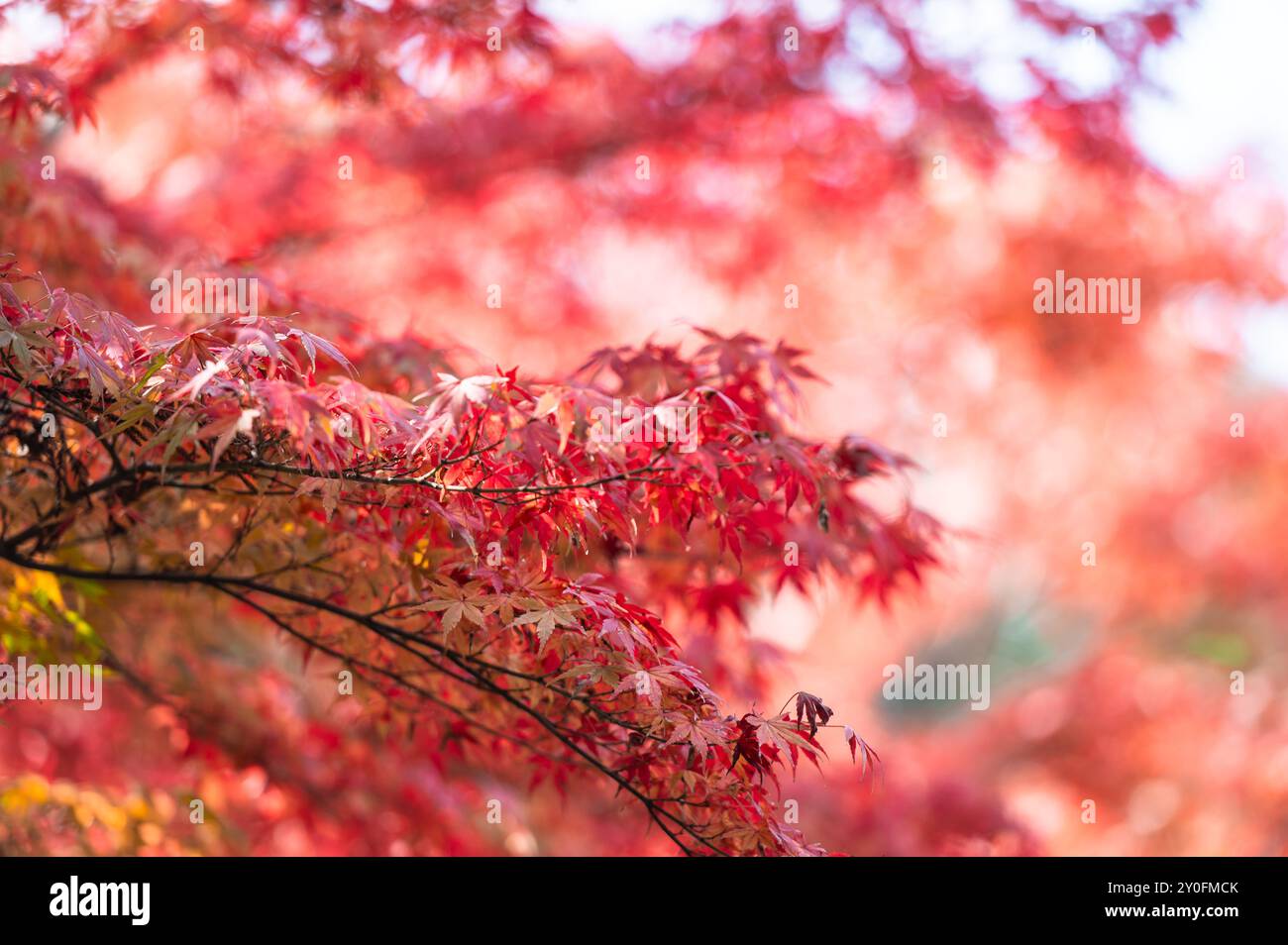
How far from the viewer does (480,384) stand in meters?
1.97

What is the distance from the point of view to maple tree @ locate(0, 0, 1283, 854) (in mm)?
2080

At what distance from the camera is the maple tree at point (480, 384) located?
208cm

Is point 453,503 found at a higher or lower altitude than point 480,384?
lower

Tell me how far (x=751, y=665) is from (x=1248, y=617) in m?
10.2

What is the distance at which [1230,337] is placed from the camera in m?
7.80

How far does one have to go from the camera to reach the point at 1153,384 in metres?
8.58

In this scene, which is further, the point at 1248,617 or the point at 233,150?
the point at 1248,617

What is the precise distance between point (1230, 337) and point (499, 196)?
218 inches

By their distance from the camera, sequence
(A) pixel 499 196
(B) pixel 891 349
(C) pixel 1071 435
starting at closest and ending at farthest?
1. (A) pixel 499 196
2. (B) pixel 891 349
3. (C) pixel 1071 435

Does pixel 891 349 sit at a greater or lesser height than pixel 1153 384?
greater
